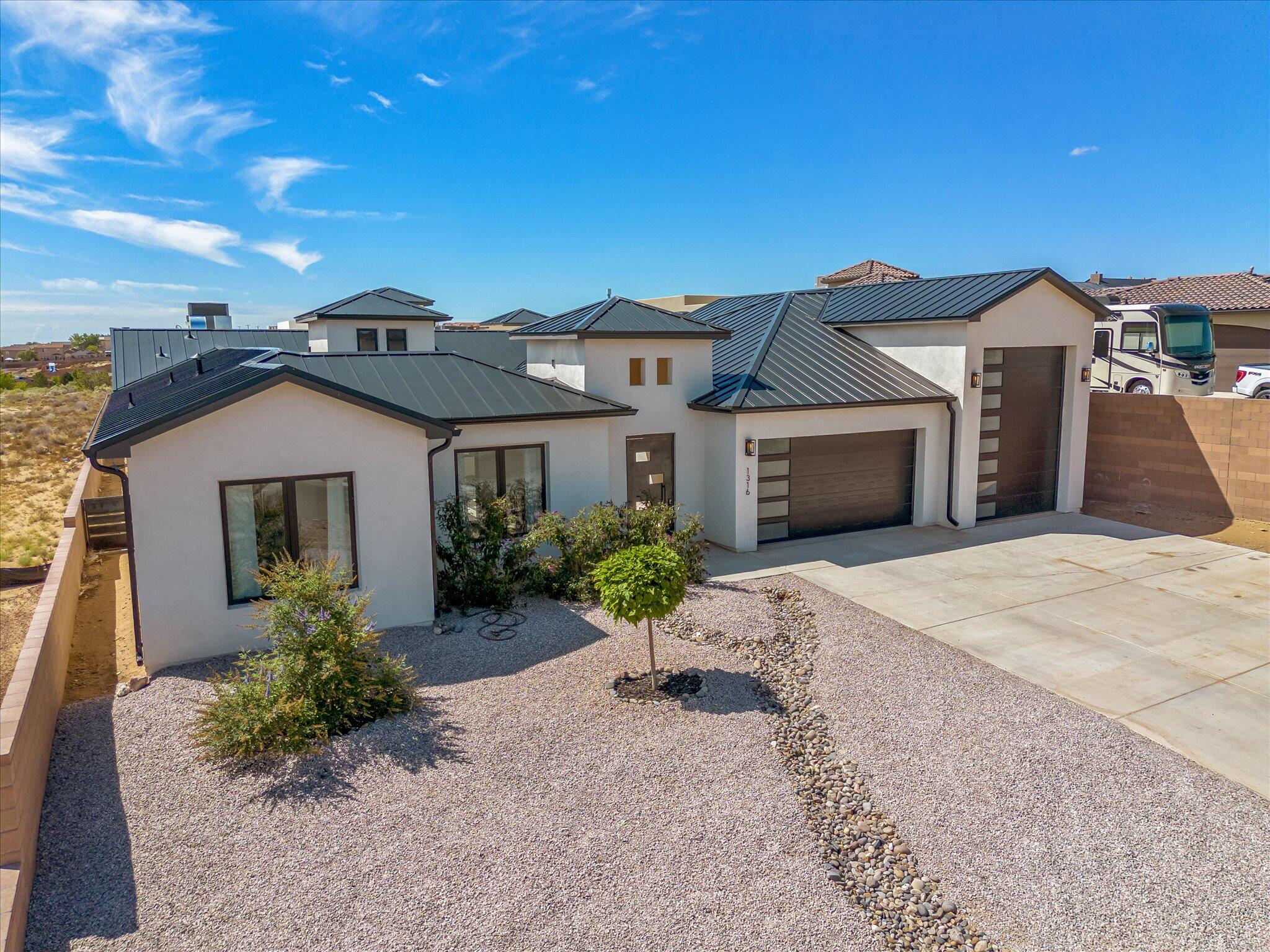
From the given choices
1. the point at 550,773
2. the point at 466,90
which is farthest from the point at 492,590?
the point at 466,90

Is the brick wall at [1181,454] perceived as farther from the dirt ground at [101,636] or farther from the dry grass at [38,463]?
the dry grass at [38,463]

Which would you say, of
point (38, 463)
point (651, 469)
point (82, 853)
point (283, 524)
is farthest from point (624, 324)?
point (38, 463)

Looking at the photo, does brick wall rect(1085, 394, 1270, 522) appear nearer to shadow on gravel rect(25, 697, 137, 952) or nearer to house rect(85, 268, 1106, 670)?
house rect(85, 268, 1106, 670)

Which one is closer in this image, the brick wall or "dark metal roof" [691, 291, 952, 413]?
"dark metal roof" [691, 291, 952, 413]

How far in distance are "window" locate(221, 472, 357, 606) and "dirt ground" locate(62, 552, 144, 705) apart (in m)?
1.78

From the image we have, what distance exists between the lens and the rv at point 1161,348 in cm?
2309

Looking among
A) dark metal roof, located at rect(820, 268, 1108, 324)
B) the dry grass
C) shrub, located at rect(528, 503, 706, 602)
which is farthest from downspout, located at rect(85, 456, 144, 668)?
dark metal roof, located at rect(820, 268, 1108, 324)

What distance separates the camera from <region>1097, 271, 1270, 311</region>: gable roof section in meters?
29.9

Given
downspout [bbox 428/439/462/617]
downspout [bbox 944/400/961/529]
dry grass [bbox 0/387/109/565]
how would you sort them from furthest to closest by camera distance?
dry grass [bbox 0/387/109/565] → downspout [bbox 944/400/961/529] → downspout [bbox 428/439/462/617]

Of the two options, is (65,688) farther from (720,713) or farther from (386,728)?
(720,713)

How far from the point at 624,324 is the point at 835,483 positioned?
5499 millimetres

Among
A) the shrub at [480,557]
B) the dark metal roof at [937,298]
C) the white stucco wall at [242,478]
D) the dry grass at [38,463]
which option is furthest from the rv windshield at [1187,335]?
the dry grass at [38,463]

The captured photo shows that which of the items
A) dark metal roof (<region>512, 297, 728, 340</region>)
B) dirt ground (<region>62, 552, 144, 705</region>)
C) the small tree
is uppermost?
dark metal roof (<region>512, 297, 728, 340</region>)

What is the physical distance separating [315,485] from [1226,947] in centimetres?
999
